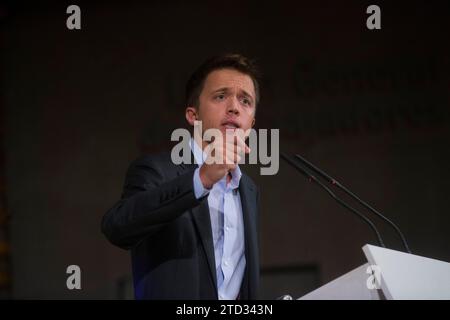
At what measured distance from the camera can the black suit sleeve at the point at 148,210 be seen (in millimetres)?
1738

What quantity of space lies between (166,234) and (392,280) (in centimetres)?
66

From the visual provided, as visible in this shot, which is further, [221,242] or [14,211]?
[14,211]

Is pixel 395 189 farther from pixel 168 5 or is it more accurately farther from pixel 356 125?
pixel 168 5

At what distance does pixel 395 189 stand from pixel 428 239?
464 millimetres

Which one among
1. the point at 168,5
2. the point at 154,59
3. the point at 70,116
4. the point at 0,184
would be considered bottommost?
the point at 0,184

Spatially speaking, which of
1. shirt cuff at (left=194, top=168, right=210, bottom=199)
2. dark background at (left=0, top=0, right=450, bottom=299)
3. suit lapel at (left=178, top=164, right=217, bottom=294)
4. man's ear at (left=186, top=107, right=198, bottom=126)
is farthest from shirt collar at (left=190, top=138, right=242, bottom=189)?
dark background at (left=0, top=0, right=450, bottom=299)

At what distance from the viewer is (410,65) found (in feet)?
16.9

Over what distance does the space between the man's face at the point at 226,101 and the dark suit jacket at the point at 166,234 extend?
0.19 metres

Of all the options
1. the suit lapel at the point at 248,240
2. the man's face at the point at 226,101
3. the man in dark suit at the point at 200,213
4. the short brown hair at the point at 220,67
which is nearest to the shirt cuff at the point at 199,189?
the man in dark suit at the point at 200,213

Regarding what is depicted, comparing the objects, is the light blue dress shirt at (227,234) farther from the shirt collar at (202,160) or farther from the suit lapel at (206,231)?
the suit lapel at (206,231)

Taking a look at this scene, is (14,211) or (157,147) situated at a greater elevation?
(157,147)

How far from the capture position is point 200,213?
1957 mm

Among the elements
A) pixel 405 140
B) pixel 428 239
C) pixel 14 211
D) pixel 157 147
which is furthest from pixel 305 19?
pixel 14 211

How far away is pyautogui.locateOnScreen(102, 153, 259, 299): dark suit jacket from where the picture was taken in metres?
1.76
